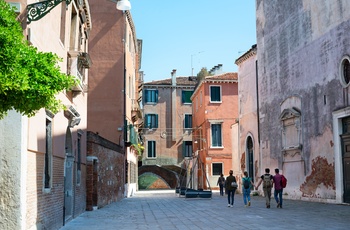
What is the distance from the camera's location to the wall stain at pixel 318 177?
19953 millimetres

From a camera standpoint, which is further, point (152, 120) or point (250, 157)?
point (152, 120)

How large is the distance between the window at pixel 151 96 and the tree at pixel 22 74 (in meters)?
47.3

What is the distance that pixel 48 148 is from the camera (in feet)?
36.9

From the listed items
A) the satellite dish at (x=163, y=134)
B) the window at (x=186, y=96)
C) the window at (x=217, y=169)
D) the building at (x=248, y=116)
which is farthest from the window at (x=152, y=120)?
the building at (x=248, y=116)

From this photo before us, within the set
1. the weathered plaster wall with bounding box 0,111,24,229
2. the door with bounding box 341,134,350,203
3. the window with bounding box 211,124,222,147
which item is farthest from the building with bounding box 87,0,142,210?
the weathered plaster wall with bounding box 0,111,24,229

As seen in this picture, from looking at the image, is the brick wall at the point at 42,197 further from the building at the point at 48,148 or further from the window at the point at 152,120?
the window at the point at 152,120

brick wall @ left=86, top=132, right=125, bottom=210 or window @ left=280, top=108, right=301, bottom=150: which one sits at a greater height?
window @ left=280, top=108, right=301, bottom=150

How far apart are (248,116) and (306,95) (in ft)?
29.1

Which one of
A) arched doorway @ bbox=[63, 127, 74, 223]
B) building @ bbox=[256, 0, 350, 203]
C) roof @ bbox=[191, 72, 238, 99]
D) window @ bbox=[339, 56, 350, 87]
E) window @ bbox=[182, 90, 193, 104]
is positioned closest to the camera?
arched doorway @ bbox=[63, 127, 74, 223]

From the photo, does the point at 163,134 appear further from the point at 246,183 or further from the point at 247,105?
the point at 246,183

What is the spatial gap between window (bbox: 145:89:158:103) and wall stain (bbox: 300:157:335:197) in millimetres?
32609

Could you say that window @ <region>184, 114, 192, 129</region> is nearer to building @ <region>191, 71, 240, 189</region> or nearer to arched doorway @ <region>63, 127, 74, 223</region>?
building @ <region>191, 71, 240, 189</region>

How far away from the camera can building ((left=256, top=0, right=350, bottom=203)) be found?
19219 millimetres

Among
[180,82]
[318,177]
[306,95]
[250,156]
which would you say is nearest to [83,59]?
[306,95]
